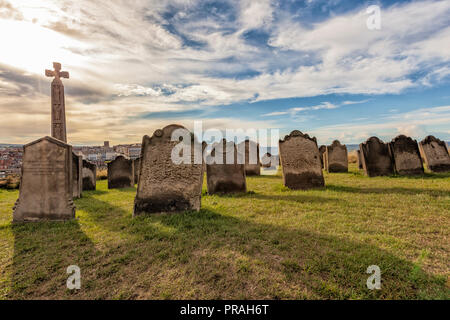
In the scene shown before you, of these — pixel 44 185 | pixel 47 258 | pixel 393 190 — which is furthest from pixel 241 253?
pixel 393 190

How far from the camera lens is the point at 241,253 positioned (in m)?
3.02

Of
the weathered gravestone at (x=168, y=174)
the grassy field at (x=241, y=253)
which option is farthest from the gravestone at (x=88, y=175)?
the weathered gravestone at (x=168, y=174)

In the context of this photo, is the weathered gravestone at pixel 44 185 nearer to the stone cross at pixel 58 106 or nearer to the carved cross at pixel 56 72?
the stone cross at pixel 58 106

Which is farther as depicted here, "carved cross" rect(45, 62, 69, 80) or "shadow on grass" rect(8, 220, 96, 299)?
"carved cross" rect(45, 62, 69, 80)

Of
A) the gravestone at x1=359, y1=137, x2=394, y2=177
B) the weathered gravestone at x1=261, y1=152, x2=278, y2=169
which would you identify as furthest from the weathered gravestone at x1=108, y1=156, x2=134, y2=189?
the gravestone at x1=359, y1=137, x2=394, y2=177

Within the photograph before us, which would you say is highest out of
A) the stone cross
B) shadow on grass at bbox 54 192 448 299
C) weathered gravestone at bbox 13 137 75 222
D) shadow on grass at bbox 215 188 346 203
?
the stone cross

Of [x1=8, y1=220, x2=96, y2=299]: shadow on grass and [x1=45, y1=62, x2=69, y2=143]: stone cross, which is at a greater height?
[x1=45, y1=62, x2=69, y2=143]: stone cross

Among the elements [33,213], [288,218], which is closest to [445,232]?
[288,218]

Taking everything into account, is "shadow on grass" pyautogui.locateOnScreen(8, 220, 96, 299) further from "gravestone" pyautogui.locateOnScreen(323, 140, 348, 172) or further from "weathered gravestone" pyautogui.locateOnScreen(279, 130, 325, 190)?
"gravestone" pyautogui.locateOnScreen(323, 140, 348, 172)

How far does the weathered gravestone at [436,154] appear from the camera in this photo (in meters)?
9.47

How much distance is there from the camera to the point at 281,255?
2922 millimetres

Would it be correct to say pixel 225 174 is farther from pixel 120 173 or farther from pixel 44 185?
pixel 120 173

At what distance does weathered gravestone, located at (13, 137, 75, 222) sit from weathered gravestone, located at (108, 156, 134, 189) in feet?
18.7

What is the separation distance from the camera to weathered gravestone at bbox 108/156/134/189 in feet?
34.4
